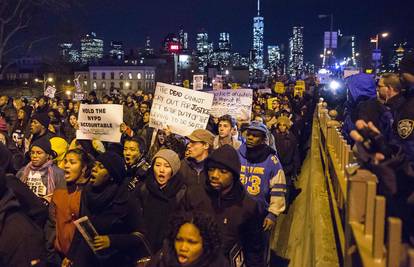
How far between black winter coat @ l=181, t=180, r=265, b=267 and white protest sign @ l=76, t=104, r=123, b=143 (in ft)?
12.8

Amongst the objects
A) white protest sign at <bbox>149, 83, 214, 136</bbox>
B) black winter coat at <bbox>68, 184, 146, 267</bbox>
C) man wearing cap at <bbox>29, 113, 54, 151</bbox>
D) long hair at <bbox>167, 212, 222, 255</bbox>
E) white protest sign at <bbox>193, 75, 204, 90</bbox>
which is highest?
white protest sign at <bbox>193, 75, 204, 90</bbox>

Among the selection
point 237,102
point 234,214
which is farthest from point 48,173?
point 237,102

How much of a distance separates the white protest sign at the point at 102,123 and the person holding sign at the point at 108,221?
353cm

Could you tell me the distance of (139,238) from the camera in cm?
450

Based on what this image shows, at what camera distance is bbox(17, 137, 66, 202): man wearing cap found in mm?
5836

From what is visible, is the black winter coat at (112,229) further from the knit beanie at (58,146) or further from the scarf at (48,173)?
the knit beanie at (58,146)

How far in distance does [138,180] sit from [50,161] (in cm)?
101

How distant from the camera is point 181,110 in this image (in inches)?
323

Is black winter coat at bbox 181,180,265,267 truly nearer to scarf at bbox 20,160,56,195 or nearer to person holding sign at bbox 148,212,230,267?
person holding sign at bbox 148,212,230,267

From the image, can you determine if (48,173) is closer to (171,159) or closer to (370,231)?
(171,159)

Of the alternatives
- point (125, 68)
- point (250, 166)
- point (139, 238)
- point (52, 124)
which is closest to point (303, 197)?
point (250, 166)

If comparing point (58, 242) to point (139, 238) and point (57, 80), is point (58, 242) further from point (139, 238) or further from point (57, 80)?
point (57, 80)

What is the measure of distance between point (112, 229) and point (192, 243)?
1188 mm

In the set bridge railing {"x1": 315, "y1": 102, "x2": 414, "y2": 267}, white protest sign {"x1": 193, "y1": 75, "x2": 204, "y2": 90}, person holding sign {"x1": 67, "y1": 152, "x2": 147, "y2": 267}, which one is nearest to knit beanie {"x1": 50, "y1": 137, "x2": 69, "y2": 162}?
person holding sign {"x1": 67, "y1": 152, "x2": 147, "y2": 267}
